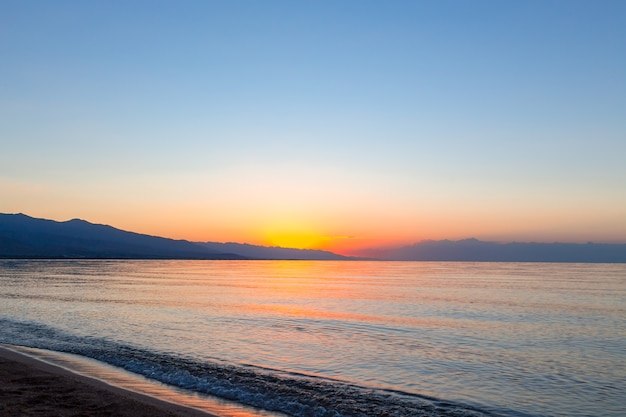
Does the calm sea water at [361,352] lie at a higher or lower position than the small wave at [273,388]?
lower

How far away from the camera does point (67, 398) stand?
14.4 metres

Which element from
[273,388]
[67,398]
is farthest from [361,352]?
[67,398]

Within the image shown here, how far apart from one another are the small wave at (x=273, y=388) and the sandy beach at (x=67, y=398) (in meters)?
2.47

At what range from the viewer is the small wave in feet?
50.9

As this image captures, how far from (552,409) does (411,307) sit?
3169 cm

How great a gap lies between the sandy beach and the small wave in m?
2.47

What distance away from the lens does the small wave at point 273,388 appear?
50.9ft

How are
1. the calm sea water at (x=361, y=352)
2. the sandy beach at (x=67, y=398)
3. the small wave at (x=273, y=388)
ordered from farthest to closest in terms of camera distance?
1. the calm sea water at (x=361, y=352)
2. the small wave at (x=273, y=388)
3. the sandy beach at (x=67, y=398)

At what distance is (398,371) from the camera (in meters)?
20.8

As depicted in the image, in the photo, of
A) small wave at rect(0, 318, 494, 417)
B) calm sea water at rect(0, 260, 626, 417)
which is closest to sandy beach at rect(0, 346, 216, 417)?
small wave at rect(0, 318, 494, 417)

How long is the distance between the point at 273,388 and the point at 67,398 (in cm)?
666

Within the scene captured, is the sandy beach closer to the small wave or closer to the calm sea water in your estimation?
the small wave

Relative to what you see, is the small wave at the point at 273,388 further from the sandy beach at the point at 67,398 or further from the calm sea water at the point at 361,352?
the sandy beach at the point at 67,398

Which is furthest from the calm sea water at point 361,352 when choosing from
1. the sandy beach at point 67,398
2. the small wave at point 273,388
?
the sandy beach at point 67,398
